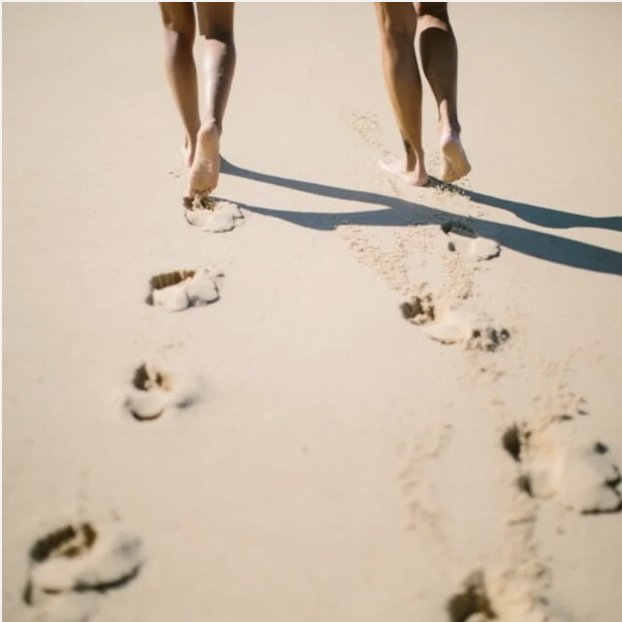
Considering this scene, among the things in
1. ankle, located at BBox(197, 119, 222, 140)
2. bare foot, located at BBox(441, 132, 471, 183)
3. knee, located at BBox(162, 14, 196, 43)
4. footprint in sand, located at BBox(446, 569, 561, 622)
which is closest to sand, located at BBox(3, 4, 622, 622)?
footprint in sand, located at BBox(446, 569, 561, 622)

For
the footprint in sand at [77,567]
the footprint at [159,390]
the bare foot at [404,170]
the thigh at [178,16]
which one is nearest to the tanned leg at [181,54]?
the thigh at [178,16]

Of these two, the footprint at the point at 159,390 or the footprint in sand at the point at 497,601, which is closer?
the footprint in sand at the point at 497,601

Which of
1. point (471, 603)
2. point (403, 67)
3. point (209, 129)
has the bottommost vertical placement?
point (471, 603)

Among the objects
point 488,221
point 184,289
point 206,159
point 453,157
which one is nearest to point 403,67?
point 453,157

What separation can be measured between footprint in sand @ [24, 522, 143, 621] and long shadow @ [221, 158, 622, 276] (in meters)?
1.00

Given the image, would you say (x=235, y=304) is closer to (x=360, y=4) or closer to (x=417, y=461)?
(x=417, y=461)

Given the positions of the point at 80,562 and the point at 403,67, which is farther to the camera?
the point at 403,67

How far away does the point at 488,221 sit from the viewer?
1.63 m

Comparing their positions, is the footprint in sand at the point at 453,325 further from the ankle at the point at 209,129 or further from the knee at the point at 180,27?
the knee at the point at 180,27

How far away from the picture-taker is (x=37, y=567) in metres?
0.88

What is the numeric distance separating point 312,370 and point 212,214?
68cm

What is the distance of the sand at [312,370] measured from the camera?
0.87 meters

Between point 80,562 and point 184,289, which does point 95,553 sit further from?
point 184,289

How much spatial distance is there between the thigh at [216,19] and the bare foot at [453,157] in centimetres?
69
